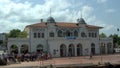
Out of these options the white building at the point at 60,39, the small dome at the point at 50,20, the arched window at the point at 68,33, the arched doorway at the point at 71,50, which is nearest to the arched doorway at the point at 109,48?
the white building at the point at 60,39

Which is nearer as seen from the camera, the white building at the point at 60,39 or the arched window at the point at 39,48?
the white building at the point at 60,39

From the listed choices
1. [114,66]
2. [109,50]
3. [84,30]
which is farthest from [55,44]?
[114,66]

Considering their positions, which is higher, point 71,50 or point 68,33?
point 68,33

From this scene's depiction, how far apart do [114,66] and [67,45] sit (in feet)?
120

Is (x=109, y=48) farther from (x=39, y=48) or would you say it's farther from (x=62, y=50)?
(x=39, y=48)

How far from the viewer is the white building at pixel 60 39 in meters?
76.1

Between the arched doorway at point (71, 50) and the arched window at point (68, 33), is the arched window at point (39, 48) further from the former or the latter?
the arched window at point (68, 33)

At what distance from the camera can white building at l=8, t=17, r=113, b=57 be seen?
7612cm

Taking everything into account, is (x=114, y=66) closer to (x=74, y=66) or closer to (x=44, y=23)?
(x=74, y=66)

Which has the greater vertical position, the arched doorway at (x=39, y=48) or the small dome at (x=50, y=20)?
the small dome at (x=50, y=20)

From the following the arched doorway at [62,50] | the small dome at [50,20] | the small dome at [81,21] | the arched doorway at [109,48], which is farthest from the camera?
the arched doorway at [109,48]

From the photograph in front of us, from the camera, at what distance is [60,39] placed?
7781 centimetres

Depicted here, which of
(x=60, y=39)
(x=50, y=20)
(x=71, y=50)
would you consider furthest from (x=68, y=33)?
(x=50, y=20)

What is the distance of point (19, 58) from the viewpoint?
185 feet
